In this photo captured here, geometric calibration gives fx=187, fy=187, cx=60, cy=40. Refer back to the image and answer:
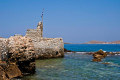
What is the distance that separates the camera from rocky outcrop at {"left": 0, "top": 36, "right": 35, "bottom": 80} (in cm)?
1275

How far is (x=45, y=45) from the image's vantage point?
2619cm

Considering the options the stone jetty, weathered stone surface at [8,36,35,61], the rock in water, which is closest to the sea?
the stone jetty

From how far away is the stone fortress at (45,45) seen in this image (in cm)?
2539

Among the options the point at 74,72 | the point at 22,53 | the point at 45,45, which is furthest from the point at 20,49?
the point at 45,45

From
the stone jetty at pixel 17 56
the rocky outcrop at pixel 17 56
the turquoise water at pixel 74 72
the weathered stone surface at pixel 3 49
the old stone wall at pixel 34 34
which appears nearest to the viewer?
the stone jetty at pixel 17 56

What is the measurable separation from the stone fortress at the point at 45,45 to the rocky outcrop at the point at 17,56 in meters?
11.3

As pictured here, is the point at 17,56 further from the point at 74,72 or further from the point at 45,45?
the point at 45,45

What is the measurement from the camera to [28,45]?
547 inches

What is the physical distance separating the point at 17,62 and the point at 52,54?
13.6 metres

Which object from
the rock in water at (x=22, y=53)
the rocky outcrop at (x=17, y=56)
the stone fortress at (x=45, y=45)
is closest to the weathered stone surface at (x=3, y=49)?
the rocky outcrop at (x=17, y=56)

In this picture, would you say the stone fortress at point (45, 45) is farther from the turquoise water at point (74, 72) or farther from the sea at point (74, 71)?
the turquoise water at point (74, 72)

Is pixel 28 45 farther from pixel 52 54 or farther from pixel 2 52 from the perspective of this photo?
pixel 52 54

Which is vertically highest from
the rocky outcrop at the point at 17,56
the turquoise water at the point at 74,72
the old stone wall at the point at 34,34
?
the old stone wall at the point at 34,34

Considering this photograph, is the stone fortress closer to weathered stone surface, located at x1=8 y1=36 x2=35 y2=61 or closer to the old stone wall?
the old stone wall
